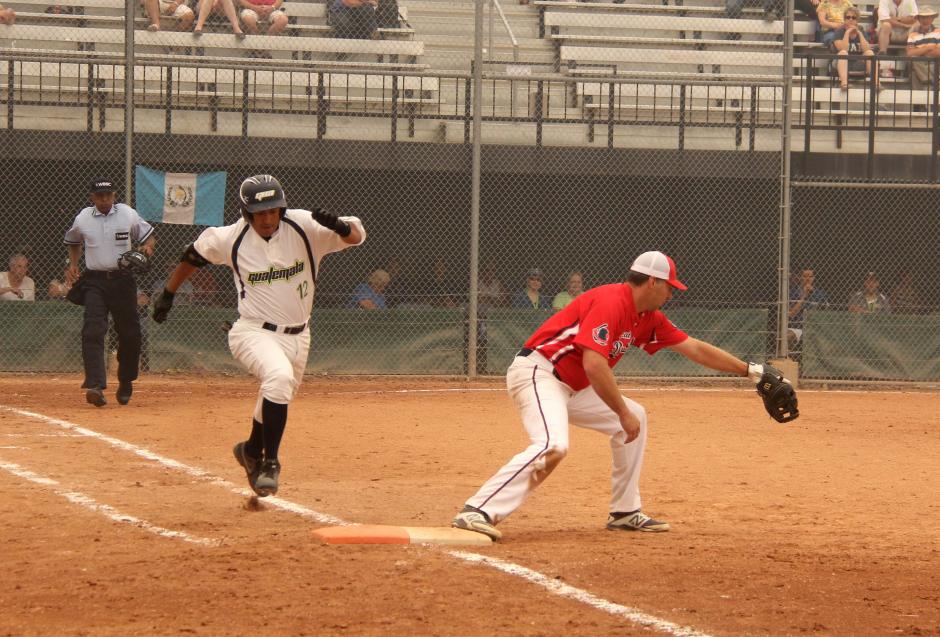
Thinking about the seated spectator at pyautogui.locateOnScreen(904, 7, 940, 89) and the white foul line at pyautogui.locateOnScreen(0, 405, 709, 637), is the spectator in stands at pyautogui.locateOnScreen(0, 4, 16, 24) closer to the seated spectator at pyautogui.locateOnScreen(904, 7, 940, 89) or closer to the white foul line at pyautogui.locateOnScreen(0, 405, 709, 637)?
the white foul line at pyautogui.locateOnScreen(0, 405, 709, 637)

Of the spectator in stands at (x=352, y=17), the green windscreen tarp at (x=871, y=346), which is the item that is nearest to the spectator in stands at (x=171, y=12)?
the spectator in stands at (x=352, y=17)

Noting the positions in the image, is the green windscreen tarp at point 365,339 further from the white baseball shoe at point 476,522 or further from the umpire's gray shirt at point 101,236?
the white baseball shoe at point 476,522

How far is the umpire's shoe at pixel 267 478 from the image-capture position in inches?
283

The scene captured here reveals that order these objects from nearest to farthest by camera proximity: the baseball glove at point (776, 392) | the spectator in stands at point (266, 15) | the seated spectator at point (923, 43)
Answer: the baseball glove at point (776, 392)
the spectator in stands at point (266, 15)
the seated spectator at point (923, 43)

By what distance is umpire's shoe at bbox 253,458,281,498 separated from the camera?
719 centimetres

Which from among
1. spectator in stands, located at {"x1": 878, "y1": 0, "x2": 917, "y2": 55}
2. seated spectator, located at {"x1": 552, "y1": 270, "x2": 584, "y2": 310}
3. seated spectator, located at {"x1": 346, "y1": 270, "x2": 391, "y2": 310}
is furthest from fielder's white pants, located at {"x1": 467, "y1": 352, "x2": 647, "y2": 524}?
spectator in stands, located at {"x1": 878, "y1": 0, "x2": 917, "y2": 55}

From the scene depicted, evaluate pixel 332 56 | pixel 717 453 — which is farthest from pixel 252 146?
pixel 717 453

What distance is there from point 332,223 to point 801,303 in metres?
10.3

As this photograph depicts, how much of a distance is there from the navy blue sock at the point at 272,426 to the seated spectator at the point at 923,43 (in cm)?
1474

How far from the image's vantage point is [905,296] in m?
18.5

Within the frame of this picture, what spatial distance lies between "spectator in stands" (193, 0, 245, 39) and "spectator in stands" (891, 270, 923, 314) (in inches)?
371

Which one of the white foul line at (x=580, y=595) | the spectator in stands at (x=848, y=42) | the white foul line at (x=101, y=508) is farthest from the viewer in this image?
the spectator in stands at (x=848, y=42)

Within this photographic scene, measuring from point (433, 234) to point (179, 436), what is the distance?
8.49m

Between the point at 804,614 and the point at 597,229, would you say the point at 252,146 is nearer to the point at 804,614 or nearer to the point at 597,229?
the point at 597,229
